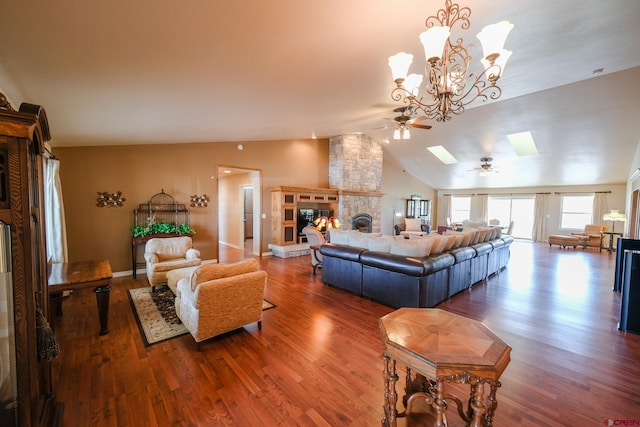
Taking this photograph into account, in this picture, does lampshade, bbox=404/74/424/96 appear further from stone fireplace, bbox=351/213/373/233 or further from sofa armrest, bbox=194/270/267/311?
stone fireplace, bbox=351/213/373/233

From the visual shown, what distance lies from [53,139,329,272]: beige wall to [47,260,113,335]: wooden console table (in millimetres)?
1925

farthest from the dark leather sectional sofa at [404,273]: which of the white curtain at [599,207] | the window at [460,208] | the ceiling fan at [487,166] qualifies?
the window at [460,208]

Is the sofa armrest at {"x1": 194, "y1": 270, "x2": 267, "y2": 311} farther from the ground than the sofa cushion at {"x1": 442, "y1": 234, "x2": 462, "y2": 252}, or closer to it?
closer to it

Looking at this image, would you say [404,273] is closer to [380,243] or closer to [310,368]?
[380,243]

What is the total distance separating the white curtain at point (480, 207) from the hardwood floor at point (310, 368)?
879 cm

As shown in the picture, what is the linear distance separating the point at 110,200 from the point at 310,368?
5.14 meters

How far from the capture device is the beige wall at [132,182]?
4816 millimetres

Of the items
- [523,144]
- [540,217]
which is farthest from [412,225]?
[540,217]

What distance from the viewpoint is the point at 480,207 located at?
12328 mm

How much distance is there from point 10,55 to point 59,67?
0.88ft

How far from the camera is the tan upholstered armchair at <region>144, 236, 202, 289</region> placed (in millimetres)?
4168

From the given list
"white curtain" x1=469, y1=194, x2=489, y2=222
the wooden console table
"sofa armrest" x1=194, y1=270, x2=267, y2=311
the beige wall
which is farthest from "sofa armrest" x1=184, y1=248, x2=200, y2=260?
"white curtain" x1=469, y1=194, x2=489, y2=222

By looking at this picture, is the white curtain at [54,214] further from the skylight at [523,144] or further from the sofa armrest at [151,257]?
the skylight at [523,144]

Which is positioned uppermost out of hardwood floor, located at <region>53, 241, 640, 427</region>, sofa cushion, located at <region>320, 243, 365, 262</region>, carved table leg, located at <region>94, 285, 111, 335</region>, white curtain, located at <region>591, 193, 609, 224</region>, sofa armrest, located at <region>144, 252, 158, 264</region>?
white curtain, located at <region>591, 193, 609, 224</region>
